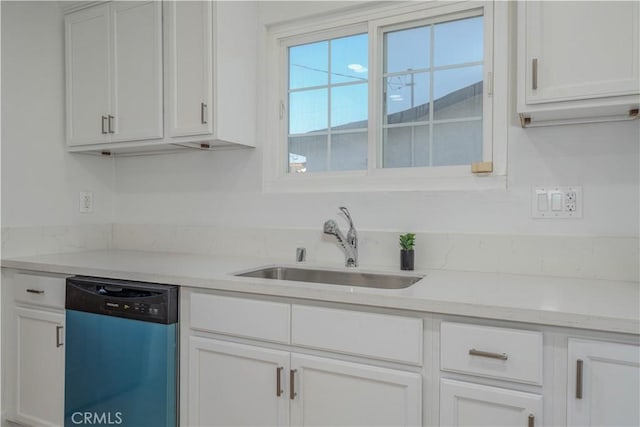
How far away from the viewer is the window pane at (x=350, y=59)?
2123 millimetres

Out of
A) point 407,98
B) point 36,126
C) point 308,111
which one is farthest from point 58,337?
point 407,98

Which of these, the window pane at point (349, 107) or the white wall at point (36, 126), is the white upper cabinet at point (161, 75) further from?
the window pane at point (349, 107)

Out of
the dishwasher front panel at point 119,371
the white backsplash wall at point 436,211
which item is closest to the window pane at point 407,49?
the white backsplash wall at point 436,211

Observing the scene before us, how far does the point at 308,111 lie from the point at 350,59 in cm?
33

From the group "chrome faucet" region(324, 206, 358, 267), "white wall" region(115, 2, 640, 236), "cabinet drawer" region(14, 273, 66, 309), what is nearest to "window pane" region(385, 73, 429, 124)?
"white wall" region(115, 2, 640, 236)

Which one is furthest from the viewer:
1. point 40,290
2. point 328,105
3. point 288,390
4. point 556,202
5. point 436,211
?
point 328,105

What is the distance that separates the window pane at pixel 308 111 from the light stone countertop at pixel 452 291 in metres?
0.73

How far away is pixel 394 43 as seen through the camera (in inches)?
81.3

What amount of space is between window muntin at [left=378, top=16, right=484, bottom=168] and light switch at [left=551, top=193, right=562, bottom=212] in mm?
332

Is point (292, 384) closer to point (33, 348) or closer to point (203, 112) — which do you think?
point (203, 112)

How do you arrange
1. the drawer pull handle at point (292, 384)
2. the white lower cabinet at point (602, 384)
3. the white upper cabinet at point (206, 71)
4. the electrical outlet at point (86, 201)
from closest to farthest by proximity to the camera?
the white lower cabinet at point (602, 384) < the drawer pull handle at point (292, 384) < the white upper cabinet at point (206, 71) < the electrical outlet at point (86, 201)

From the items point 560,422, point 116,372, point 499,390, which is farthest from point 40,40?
point 560,422

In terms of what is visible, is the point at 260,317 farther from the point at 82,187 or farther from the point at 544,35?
the point at 82,187

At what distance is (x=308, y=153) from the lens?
7.39 ft
